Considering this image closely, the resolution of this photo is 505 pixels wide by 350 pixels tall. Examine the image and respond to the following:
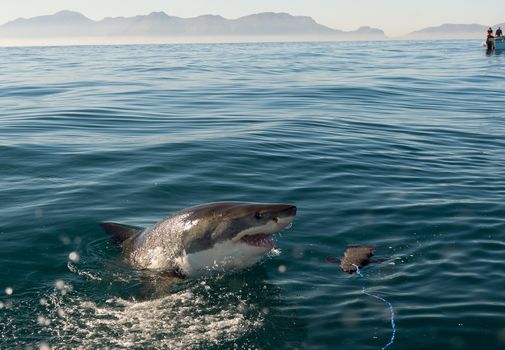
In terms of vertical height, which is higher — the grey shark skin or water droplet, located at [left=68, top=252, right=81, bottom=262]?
the grey shark skin

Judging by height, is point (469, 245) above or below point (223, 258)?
below

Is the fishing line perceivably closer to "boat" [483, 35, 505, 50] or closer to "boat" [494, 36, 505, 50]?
"boat" [483, 35, 505, 50]

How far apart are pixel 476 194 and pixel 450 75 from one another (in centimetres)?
3408

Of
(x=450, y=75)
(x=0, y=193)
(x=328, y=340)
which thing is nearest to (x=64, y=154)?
(x=0, y=193)

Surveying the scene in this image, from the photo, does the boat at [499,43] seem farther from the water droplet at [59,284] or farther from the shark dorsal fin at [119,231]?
the water droplet at [59,284]

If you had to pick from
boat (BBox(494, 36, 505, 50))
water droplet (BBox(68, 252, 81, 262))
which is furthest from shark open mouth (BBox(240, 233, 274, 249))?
boat (BBox(494, 36, 505, 50))

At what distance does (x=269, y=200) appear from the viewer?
12.7 metres

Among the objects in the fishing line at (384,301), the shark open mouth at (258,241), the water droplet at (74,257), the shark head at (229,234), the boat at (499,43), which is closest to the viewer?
the fishing line at (384,301)

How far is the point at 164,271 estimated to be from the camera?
28.8 ft

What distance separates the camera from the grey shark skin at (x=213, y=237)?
7984 mm

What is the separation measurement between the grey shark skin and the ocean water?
1.12 feet

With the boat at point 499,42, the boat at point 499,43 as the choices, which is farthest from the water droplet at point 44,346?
the boat at point 499,42

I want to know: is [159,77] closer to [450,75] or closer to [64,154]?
[450,75]

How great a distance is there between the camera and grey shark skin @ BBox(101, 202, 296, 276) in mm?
7984
